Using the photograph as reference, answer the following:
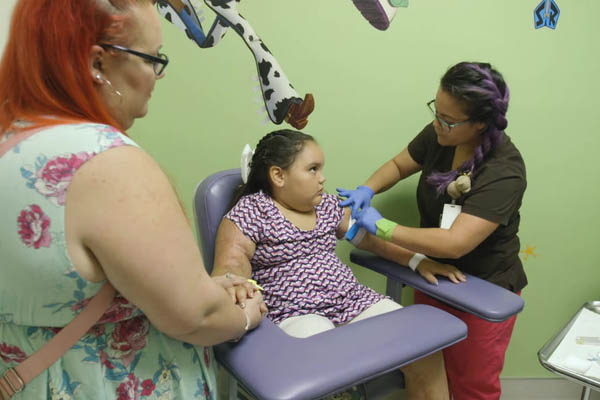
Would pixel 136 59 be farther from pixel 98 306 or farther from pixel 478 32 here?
pixel 478 32

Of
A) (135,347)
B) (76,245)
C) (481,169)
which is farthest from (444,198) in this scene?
(76,245)

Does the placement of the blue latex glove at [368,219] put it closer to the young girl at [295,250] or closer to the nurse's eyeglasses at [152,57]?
the young girl at [295,250]

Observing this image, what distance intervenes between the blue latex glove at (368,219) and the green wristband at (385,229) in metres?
0.02

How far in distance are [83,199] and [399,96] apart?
4.86 feet

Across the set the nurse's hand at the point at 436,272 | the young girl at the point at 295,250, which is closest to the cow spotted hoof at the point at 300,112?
the young girl at the point at 295,250

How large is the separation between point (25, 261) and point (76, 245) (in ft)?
0.30

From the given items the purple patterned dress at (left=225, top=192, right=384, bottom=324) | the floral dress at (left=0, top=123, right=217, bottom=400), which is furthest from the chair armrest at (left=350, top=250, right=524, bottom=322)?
the floral dress at (left=0, top=123, right=217, bottom=400)

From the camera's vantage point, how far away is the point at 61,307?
73cm

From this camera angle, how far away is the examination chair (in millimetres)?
884

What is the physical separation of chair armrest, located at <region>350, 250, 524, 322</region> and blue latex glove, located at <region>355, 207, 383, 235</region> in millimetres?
161

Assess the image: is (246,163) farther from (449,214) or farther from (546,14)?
(546,14)

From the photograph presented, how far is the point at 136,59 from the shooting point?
0.75 meters

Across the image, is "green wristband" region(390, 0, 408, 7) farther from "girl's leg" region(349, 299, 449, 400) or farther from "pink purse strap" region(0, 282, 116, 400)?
"pink purse strap" region(0, 282, 116, 400)

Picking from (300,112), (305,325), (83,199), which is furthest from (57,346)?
(300,112)
